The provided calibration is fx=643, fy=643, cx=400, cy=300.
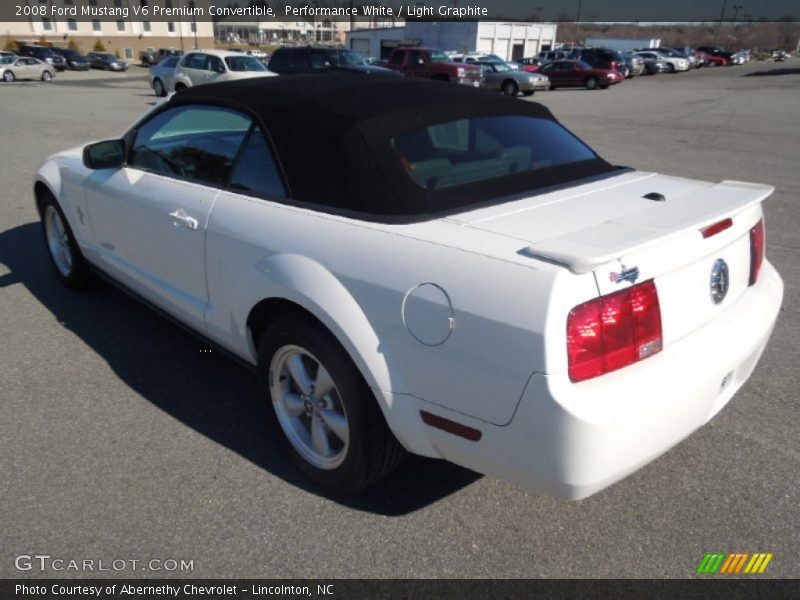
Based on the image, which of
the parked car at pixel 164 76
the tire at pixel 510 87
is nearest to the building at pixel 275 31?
the tire at pixel 510 87

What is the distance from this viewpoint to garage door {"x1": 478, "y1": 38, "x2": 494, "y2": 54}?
5856cm

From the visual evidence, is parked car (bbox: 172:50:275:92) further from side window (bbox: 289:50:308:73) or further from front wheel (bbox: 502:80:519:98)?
front wheel (bbox: 502:80:519:98)

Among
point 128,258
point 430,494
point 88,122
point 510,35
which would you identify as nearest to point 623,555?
point 430,494

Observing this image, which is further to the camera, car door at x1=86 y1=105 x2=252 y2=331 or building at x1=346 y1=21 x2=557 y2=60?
building at x1=346 y1=21 x2=557 y2=60

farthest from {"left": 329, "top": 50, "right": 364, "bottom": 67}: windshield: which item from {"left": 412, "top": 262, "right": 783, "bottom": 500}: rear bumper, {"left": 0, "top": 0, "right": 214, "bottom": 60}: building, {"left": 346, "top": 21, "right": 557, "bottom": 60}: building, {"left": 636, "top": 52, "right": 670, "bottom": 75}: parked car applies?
{"left": 0, "top": 0, "right": 214, "bottom": 60}: building

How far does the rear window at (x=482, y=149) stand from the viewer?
2.68m

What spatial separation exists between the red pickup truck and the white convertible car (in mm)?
21720

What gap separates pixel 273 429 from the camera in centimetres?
301

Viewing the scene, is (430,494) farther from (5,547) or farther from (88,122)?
(88,122)

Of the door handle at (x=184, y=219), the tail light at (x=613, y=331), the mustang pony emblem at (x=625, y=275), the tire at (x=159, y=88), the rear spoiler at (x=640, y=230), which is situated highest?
the rear spoiler at (x=640, y=230)

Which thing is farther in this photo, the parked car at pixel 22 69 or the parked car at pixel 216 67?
the parked car at pixel 22 69

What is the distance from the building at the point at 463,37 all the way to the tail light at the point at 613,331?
59.9 metres

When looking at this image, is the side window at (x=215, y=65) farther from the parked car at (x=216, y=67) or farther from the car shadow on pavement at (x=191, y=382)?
the car shadow on pavement at (x=191, y=382)
